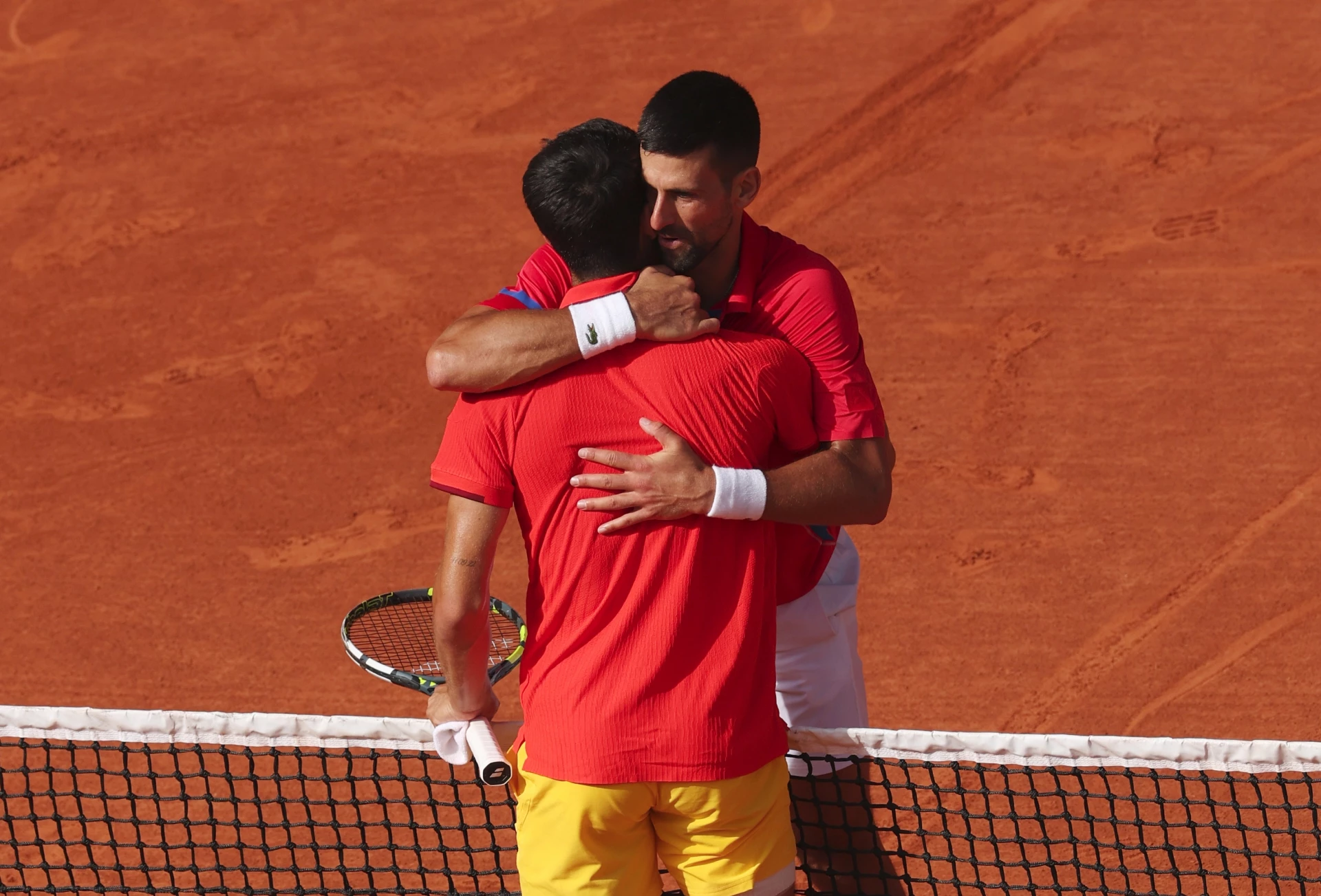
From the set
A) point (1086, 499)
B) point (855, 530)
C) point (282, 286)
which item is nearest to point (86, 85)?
Answer: point (282, 286)

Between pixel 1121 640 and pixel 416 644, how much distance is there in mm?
3226

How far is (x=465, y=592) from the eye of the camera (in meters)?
3.28

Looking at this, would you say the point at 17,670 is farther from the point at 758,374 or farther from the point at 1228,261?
the point at 1228,261

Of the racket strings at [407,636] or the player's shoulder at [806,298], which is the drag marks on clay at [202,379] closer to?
the racket strings at [407,636]

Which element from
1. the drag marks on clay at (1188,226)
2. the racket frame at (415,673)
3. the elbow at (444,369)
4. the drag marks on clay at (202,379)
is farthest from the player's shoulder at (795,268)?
the drag marks on clay at (1188,226)

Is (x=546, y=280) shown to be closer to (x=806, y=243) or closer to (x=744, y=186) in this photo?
(x=744, y=186)

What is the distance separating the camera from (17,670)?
22.0 ft


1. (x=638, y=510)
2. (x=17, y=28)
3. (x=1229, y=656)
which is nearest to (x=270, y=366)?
(x=17, y=28)

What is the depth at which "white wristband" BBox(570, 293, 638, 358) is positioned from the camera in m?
3.21

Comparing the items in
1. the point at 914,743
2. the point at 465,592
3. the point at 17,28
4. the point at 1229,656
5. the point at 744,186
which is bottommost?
the point at 1229,656

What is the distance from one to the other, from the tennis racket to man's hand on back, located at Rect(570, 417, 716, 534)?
758 mm

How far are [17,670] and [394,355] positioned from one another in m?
2.68

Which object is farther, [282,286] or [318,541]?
[282,286]

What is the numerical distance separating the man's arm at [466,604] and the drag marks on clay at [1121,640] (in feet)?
10.8
